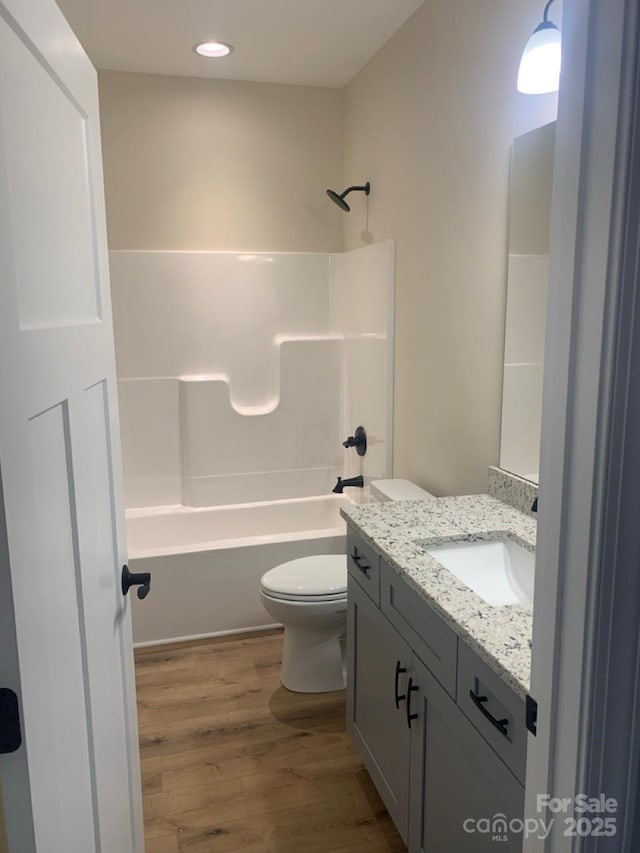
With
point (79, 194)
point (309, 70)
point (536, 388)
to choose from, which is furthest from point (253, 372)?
point (79, 194)

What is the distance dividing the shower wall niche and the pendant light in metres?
1.57

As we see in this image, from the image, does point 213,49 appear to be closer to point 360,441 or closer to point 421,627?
point 360,441

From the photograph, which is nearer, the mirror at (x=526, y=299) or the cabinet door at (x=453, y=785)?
the cabinet door at (x=453, y=785)

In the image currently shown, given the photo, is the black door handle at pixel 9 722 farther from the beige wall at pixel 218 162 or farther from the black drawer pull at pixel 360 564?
the beige wall at pixel 218 162

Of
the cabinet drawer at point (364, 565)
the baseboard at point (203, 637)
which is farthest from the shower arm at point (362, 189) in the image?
the baseboard at point (203, 637)

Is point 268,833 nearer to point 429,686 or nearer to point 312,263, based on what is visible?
point 429,686

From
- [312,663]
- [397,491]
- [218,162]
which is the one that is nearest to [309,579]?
[312,663]

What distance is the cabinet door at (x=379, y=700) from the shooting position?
171cm

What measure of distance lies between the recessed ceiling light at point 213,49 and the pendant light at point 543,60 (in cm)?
169

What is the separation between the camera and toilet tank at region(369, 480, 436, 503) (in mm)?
2618

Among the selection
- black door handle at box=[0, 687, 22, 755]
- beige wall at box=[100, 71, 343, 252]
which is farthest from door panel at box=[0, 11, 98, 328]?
beige wall at box=[100, 71, 343, 252]

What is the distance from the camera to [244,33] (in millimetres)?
2811

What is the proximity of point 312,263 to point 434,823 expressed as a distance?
2.80 metres

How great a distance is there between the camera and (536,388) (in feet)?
6.43
